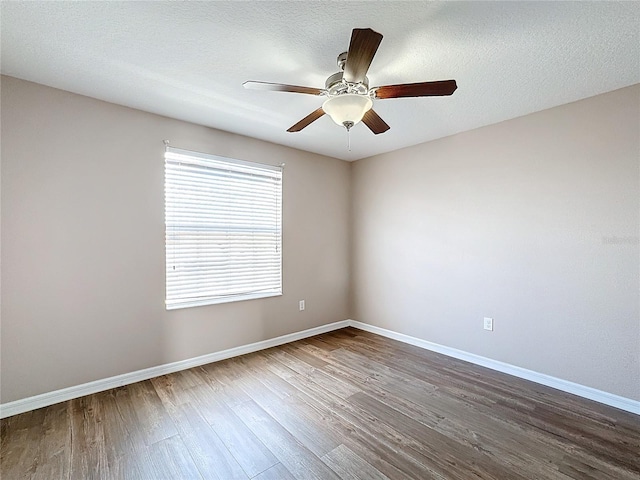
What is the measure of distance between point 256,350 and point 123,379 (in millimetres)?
1299

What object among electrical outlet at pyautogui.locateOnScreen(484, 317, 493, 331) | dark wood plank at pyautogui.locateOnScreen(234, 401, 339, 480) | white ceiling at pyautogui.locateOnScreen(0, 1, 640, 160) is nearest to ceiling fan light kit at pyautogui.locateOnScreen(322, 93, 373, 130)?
white ceiling at pyautogui.locateOnScreen(0, 1, 640, 160)

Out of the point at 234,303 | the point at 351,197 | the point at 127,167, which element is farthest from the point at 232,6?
the point at 351,197

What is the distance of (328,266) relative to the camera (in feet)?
13.6

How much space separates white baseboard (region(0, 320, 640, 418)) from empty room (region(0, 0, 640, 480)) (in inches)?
0.6

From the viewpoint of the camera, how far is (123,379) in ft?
8.39

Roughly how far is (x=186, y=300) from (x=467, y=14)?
10.3 ft

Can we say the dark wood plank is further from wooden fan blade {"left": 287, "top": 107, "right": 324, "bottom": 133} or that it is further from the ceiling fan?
wooden fan blade {"left": 287, "top": 107, "right": 324, "bottom": 133}

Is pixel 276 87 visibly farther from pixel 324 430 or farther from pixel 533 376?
pixel 533 376

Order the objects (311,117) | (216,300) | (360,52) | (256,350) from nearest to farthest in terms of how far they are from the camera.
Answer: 1. (360,52)
2. (311,117)
3. (216,300)
4. (256,350)

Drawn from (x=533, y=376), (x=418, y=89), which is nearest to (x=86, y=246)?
(x=418, y=89)

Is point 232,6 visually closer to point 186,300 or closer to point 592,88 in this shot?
point 186,300

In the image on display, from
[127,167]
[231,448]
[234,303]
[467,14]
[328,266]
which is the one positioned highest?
[467,14]

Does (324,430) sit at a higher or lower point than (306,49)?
lower

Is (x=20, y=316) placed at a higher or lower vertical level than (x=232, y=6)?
lower
